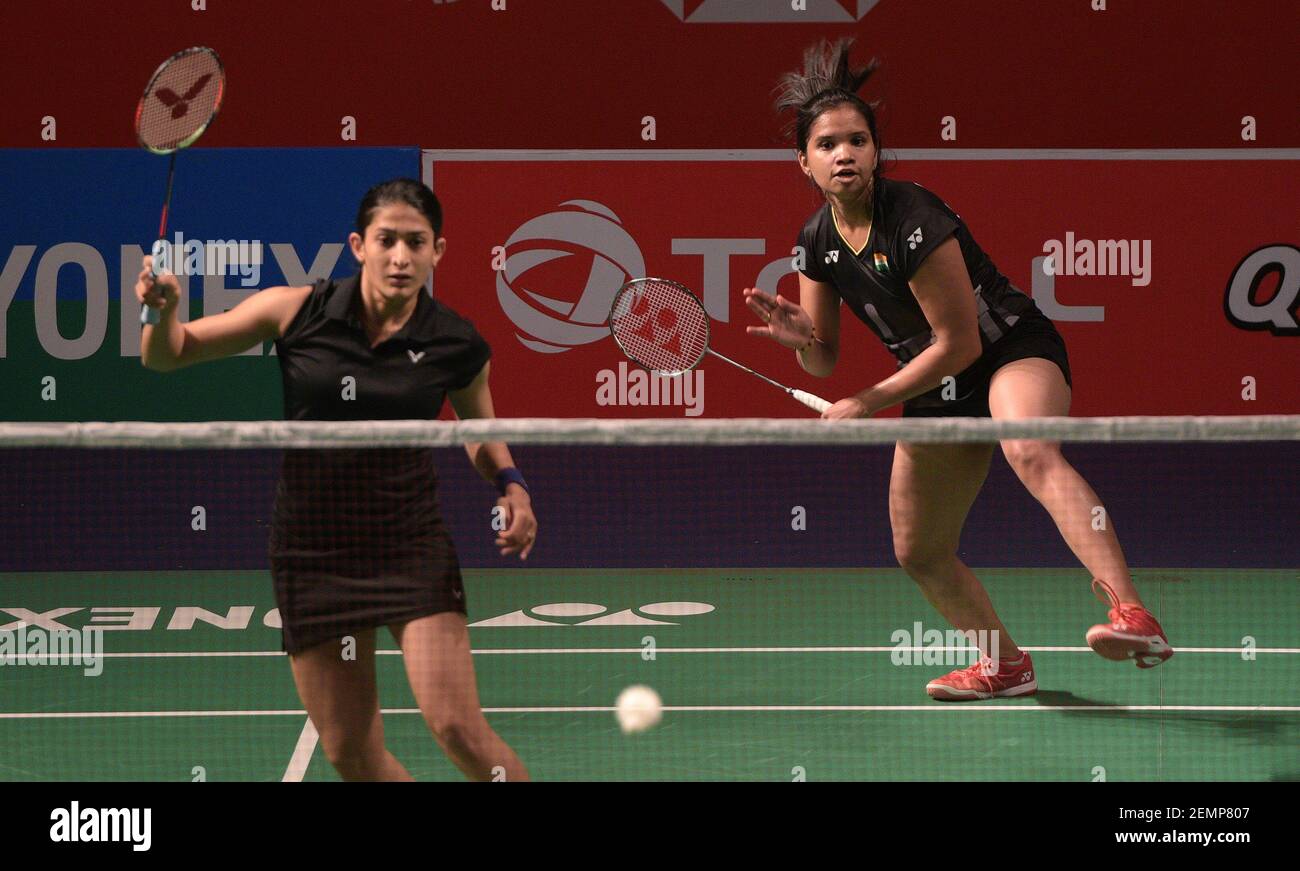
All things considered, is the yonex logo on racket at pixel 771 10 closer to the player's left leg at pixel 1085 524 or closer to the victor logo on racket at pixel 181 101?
the player's left leg at pixel 1085 524

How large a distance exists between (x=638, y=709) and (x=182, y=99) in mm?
2355

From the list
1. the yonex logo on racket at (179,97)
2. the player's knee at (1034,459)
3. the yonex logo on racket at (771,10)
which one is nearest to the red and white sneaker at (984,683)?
the player's knee at (1034,459)

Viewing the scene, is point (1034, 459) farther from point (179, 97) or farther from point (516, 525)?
point (179, 97)

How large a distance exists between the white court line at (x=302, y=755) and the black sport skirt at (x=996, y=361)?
6.34ft

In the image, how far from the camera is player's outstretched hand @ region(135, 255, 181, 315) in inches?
127

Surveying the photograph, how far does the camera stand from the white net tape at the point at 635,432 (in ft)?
10.7

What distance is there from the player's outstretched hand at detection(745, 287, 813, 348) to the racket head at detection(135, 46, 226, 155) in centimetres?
148

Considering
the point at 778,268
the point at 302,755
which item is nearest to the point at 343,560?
the point at 302,755

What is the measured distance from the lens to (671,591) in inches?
290

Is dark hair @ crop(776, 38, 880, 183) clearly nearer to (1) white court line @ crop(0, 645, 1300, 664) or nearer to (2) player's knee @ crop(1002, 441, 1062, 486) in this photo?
(2) player's knee @ crop(1002, 441, 1062, 486)

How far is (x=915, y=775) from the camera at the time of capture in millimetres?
4449
